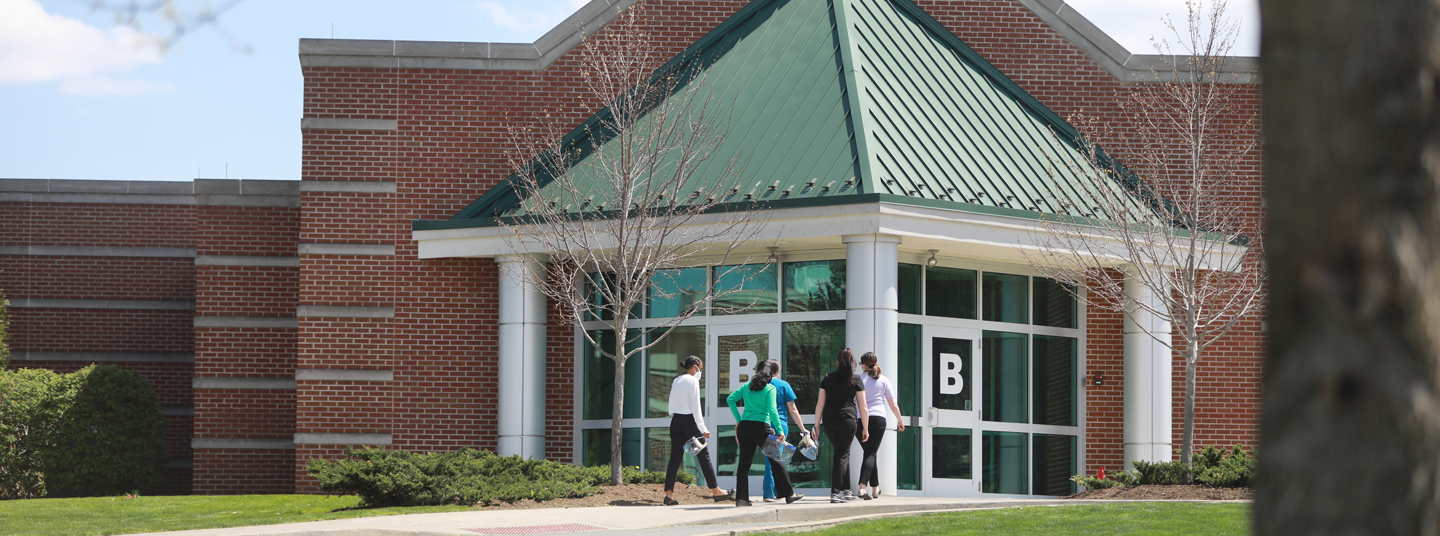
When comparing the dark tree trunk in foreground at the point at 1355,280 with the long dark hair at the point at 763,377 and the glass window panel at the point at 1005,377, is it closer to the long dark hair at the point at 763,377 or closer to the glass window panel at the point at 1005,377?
the long dark hair at the point at 763,377

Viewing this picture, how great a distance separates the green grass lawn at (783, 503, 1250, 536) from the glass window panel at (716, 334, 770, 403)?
508 cm

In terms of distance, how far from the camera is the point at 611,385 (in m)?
17.4

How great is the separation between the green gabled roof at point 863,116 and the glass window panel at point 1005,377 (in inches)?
73.4

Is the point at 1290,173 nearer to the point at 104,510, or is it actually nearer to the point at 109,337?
the point at 104,510

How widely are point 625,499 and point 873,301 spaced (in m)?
3.53

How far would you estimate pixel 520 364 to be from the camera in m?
17.3

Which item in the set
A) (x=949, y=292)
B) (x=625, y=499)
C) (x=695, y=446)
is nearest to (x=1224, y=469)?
(x=949, y=292)

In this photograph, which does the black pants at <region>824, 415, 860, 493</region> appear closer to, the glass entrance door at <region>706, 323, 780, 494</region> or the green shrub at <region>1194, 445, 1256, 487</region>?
the glass entrance door at <region>706, 323, 780, 494</region>

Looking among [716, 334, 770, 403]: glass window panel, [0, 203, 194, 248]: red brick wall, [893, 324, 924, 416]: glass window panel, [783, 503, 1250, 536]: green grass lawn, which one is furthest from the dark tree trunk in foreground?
[0, 203, 194, 248]: red brick wall

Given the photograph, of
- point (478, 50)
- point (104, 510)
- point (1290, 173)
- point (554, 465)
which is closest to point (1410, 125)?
point (1290, 173)

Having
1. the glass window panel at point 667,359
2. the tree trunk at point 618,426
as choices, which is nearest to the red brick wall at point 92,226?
the glass window panel at point 667,359

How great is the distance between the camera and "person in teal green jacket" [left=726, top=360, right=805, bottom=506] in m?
12.1

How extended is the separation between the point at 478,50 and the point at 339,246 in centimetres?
310

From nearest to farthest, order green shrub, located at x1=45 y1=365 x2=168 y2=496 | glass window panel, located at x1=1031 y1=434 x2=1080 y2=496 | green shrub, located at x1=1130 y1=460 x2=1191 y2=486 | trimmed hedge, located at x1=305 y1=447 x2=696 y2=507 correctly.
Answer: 1. trimmed hedge, located at x1=305 y1=447 x2=696 y2=507
2. green shrub, located at x1=1130 y1=460 x2=1191 y2=486
3. glass window panel, located at x1=1031 y1=434 x2=1080 y2=496
4. green shrub, located at x1=45 y1=365 x2=168 y2=496
